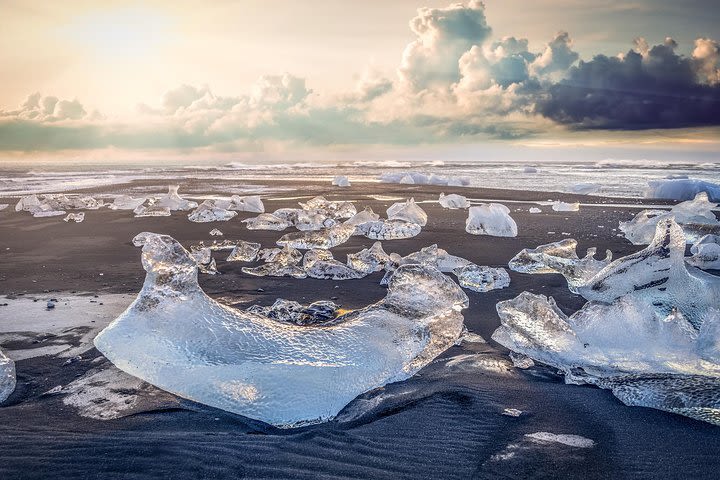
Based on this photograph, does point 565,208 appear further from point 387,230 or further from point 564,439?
point 564,439

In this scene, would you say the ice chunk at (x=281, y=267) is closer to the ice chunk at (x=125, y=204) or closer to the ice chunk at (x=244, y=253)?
the ice chunk at (x=244, y=253)

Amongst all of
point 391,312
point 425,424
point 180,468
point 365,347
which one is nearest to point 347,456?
point 425,424

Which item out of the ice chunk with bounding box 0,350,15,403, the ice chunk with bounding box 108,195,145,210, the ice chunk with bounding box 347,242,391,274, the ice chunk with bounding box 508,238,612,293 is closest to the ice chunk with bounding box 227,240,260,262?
the ice chunk with bounding box 347,242,391,274

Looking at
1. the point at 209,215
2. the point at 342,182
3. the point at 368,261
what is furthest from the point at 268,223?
the point at 342,182

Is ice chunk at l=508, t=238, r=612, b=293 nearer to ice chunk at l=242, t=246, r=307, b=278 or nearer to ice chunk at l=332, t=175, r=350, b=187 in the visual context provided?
ice chunk at l=242, t=246, r=307, b=278

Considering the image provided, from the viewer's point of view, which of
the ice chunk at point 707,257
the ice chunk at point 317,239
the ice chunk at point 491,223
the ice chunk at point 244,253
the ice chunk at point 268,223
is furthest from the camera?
the ice chunk at point 268,223

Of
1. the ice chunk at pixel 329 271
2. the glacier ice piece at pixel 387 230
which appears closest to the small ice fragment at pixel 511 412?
the ice chunk at pixel 329 271

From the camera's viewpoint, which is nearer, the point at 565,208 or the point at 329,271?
the point at 329,271
